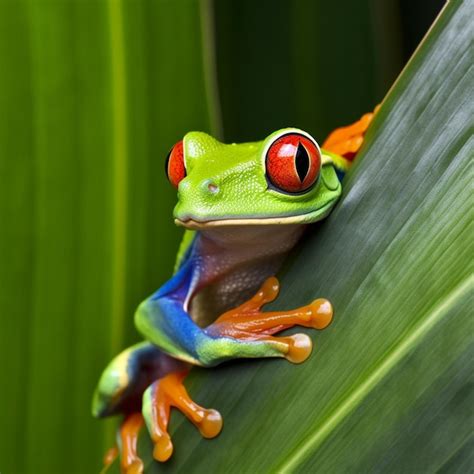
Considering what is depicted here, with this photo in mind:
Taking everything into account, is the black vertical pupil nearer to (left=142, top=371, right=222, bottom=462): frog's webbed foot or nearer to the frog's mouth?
the frog's mouth

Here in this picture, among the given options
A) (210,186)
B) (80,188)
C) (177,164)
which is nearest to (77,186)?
(80,188)

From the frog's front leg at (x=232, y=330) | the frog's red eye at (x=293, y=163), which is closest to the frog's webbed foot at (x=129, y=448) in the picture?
the frog's front leg at (x=232, y=330)

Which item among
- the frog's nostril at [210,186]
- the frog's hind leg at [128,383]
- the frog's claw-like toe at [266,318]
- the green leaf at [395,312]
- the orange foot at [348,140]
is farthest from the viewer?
the frog's hind leg at [128,383]

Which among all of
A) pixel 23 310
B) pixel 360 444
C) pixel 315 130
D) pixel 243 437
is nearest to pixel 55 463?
pixel 23 310

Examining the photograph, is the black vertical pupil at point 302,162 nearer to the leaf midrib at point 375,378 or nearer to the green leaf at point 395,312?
the green leaf at point 395,312

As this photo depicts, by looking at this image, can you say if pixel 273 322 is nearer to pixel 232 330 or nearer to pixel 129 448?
pixel 232 330

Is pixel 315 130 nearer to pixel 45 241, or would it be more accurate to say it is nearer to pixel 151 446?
pixel 45 241

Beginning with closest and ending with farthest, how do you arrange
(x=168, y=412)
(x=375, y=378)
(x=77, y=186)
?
(x=375, y=378) → (x=168, y=412) → (x=77, y=186)

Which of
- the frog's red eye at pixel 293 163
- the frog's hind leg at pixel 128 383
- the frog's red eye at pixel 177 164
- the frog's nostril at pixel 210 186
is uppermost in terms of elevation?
the frog's red eye at pixel 293 163
